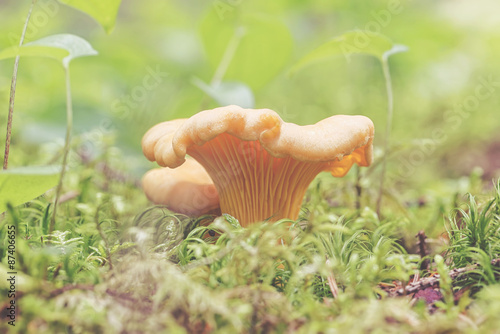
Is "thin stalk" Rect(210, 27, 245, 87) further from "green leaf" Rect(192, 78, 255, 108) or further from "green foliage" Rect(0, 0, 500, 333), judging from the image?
"green leaf" Rect(192, 78, 255, 108)

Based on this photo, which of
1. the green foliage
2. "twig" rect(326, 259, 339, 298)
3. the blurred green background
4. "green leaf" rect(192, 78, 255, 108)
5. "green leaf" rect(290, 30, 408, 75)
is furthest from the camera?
the blurred green background

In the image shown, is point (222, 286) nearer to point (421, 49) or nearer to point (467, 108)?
point (467, 108)

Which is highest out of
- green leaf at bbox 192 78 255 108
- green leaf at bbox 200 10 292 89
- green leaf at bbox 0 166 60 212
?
green leaf at bbox 200 10 292 89

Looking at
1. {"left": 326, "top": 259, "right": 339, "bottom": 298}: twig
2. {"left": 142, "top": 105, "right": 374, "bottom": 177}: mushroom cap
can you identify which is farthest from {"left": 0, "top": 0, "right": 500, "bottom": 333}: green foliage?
{"left": 142, "top": 105, "right": 374, "bottom": 177}: mushroom cap

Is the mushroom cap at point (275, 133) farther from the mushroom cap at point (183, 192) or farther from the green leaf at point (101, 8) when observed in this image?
the green leaf at point (101, 8)

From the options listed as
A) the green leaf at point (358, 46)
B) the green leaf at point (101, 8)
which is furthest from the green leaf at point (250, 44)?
the green leaf at point (101, 8)

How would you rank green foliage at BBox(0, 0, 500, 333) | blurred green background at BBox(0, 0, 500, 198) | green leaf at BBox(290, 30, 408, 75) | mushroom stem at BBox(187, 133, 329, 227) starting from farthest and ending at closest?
blurred green background at BBox(0, 0, 500, 198) < green leaf at BBox(290, 30, 408, 75) < mushroom stem at BBox(187, 133, 329, 227) < green foliage at BBox(0, 0, 500, 333)

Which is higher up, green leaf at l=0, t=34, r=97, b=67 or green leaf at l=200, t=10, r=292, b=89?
green leaf at l=200, t=10, r=292, b=89

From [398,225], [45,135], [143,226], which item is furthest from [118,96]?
[398,225]
